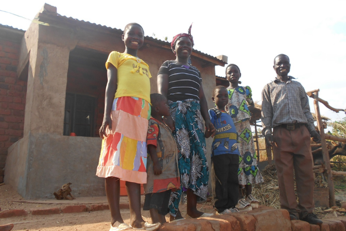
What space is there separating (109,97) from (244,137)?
1808 mm

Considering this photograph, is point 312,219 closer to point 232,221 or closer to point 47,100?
point 232,221

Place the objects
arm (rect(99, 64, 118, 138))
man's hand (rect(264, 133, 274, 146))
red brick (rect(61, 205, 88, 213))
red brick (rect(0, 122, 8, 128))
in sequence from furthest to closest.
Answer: red brick (rect(0, 122, 8, 128))
red brick (rect(61, 205, 88, 213))
man's hand (rect(264, 133, 274, 146))
arm (rect(99, 64, 118, 138))

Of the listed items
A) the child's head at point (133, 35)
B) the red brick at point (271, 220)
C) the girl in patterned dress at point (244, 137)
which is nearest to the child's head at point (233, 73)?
the girl in patterned dress at point (244, 137)

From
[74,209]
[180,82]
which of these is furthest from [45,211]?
[180,82]

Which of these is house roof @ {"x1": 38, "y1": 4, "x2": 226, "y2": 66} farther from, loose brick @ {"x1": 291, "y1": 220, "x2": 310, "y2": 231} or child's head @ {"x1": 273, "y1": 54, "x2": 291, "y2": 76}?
loose brick @ {"x1": 291, "y1": 220, "x2": 310, "y2": 231}

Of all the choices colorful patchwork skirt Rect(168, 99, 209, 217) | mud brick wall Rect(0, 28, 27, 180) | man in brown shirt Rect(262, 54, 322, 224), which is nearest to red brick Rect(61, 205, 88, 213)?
colorful patchwork skirt Rect(168, 99, 209, 217)

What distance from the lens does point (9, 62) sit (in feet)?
21.4

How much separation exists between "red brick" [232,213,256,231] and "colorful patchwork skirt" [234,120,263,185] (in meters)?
0.62

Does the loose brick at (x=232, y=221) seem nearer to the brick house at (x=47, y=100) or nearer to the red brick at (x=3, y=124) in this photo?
the brick house at (x=47, y=100)

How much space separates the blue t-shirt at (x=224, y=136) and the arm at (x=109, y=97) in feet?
4.08

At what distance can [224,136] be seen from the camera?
2.90 metres

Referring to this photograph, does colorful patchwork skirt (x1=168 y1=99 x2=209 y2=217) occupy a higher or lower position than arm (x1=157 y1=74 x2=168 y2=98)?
lower

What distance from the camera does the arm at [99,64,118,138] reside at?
209 centimetres

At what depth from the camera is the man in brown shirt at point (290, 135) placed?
10.2 feet
